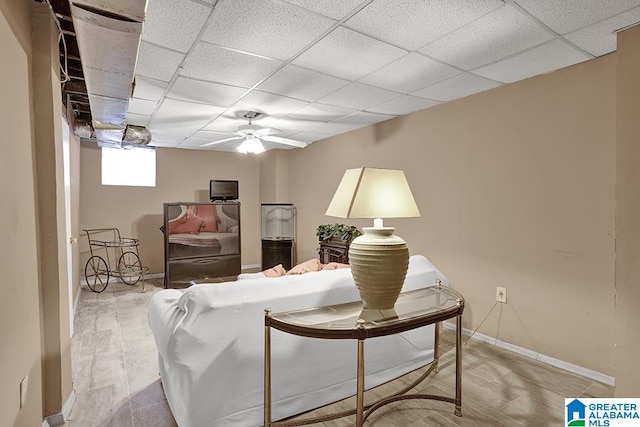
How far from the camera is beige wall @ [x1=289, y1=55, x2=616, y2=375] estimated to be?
93.4 inches

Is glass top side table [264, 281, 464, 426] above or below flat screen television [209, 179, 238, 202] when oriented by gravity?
A: below

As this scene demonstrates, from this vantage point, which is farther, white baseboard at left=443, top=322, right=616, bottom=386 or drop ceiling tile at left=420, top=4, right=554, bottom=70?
white baseboard at left=443, top=322, right=616, bottom=386

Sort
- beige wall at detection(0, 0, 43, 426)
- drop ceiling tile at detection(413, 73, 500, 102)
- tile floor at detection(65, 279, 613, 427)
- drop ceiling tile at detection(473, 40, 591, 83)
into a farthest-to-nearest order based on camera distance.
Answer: drop ceiling tile at detection(413, 73, 500, 102) → drop ceiling tile at detection(473, 40, 591, 83) → tile floor at detection(65, 279, 613, 427) → beige wall at detection(0, 0, 43, 426)

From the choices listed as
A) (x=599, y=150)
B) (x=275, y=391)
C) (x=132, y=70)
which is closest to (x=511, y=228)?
(x=599, y=150)

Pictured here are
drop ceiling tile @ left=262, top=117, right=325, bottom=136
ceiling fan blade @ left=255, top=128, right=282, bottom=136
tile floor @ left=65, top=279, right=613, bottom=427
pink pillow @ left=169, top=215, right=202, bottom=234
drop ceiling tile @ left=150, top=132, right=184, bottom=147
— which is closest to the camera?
tile floor @ left=65, top=279, right=613, bottom=427

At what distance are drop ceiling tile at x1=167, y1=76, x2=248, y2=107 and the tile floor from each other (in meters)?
2.22

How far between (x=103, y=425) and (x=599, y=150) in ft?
11.5

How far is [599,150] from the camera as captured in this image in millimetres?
2357

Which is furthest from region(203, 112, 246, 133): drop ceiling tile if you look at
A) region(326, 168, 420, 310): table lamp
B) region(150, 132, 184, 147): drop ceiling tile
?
region(326, 168, 420, 310): table lamp

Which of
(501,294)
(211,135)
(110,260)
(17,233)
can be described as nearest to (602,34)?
(501,294)

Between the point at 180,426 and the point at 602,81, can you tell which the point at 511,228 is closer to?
the point at 602,81

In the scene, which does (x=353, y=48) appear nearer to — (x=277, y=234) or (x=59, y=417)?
(x=59, y=417)

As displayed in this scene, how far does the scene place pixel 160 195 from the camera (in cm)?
577

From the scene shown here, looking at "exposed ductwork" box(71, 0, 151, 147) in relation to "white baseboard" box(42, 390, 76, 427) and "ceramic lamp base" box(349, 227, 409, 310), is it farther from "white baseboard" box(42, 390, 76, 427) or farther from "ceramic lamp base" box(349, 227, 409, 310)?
"white baseboard" box(42, 390, 76, 427)
